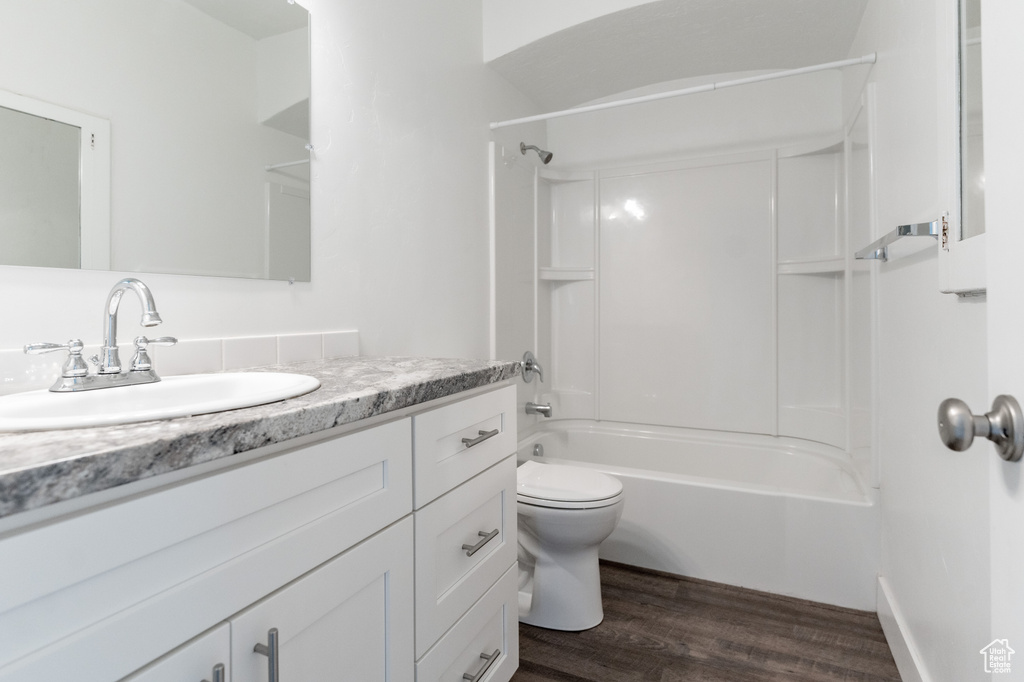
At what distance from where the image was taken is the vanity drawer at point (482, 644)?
1.09 m

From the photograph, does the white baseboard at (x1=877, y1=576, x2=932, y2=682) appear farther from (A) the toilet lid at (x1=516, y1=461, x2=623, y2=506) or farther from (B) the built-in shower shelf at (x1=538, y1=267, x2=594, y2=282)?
(B) the built-in shower shelf at (x1=538, y1=267, x2=594, y2=282)

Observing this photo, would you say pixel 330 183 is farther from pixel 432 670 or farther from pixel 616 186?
pixel 616 186

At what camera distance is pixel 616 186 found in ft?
10.2

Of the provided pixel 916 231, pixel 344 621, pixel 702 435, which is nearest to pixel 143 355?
pixel 344 621

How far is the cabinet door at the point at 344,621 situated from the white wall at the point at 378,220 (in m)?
0.67

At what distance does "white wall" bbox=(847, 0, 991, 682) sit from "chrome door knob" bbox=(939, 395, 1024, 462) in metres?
0.52

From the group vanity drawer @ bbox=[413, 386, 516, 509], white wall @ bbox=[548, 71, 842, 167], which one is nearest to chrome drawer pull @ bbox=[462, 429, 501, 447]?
vanity drawer @ bbox=[413, 386, 516, 509]

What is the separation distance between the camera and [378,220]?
5.84 feet

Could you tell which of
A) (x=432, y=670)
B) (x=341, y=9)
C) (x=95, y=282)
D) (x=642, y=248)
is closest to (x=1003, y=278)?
(x=432, y=670)

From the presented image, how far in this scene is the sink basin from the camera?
2.16 feet

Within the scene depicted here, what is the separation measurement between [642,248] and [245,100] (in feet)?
7.16

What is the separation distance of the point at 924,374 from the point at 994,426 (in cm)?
110

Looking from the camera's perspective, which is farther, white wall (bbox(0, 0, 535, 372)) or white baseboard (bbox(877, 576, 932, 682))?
white baseboard (bbox(877, 576, 932, 682))

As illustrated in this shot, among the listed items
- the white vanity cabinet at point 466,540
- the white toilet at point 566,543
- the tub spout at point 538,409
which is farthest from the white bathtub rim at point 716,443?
the white vanity cabinet at point 466,540
